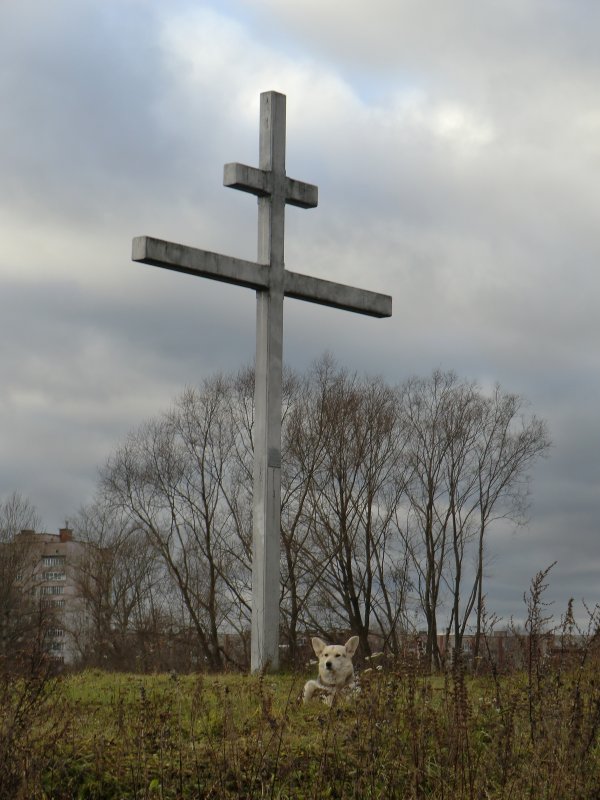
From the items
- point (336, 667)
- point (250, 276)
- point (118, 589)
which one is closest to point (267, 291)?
point (250, 276)

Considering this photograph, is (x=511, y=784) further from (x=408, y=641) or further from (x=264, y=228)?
(x=264, y=228)

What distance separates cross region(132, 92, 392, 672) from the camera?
12797 mm

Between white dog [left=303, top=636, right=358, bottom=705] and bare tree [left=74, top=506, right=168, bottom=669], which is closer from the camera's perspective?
white dog [left=303, top=636, right=358, bottom=705]

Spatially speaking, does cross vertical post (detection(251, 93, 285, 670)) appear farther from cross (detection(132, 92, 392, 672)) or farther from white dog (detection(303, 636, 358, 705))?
white dog (detection(303, 636, 358, 705))

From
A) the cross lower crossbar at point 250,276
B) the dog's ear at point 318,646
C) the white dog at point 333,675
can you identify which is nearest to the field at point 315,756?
the white dog at point 333,675

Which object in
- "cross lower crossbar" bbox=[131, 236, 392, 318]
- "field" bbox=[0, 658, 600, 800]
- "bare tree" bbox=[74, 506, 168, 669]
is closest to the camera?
"field" bbox=[0, 658, 600, 800]

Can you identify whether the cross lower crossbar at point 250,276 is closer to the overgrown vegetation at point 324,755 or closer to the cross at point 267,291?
the cross at point 267,291

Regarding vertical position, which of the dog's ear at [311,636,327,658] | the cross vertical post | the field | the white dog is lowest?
the field

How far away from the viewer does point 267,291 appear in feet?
43.6

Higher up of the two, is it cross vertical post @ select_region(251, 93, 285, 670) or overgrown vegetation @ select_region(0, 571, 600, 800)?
cross vertical post @ select_region(251, 93, 285, 670)

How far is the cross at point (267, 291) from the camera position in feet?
42.0

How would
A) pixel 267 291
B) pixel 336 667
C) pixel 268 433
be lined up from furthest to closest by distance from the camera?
pixel 267 291, pixel 268 433, pixel 336 667

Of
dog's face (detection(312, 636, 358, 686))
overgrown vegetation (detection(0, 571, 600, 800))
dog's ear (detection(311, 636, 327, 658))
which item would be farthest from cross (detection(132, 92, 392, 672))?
overgrown vegetation (detection(0, 571, 600, 800))

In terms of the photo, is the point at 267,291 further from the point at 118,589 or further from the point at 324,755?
the point at 118,589
